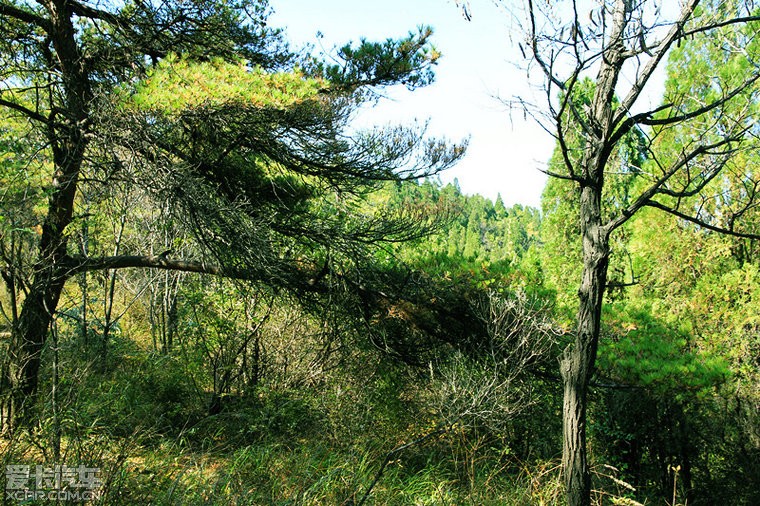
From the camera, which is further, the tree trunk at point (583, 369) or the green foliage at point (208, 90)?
the green foliage at point (208, 90)

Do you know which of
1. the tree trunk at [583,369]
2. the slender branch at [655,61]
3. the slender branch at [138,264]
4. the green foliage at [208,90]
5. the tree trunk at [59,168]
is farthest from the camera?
the slender branch at [138,264]

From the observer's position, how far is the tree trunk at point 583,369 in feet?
9.93

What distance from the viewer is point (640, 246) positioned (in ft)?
33.0

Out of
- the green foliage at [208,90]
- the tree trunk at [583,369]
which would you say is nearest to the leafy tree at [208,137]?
the green foliage at [208,90]

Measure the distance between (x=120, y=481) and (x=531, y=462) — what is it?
419 cm

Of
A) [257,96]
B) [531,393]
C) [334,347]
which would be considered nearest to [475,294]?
[531,393]

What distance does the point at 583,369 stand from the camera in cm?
307

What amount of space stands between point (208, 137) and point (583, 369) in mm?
4648

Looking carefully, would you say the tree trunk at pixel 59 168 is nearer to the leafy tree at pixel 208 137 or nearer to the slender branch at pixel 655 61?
the leafy tree at pixel 208 137

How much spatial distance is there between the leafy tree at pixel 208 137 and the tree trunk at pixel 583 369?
9.57 feet

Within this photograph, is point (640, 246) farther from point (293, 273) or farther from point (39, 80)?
point (39, 80)

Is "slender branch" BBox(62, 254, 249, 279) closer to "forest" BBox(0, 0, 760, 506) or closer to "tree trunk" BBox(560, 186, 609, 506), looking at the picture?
"forest" BBox(0, 0, 760, 506)

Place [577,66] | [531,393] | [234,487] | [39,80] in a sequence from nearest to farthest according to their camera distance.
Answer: [577,66]
[234,487]
[531,393]
[39,80]

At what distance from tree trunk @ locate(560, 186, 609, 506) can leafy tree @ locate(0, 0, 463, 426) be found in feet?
9.57
